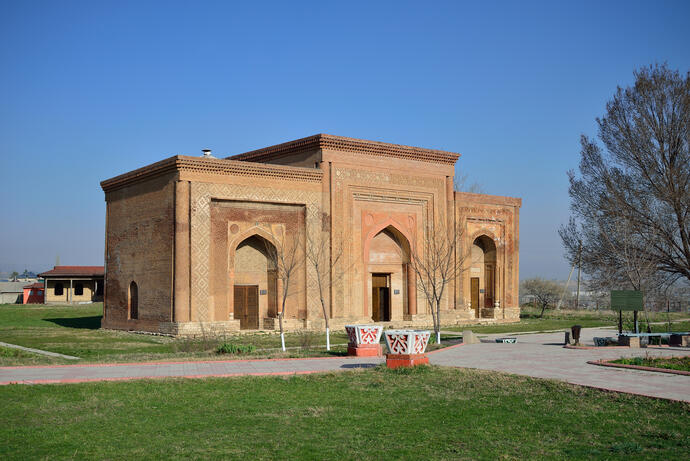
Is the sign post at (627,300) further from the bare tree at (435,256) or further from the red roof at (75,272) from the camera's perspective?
the red roof at (75,272)

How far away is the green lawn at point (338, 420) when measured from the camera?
21.5 ft

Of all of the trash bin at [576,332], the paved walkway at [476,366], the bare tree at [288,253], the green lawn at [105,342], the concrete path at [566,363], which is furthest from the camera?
the bare tree at [288,253]

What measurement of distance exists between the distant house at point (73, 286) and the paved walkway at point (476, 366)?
32267mm

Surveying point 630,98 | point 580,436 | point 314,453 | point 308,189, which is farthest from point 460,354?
point 630,98

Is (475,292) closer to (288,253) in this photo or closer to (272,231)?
(288,253)

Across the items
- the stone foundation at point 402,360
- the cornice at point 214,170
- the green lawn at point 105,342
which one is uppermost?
the cornice at point 214,170

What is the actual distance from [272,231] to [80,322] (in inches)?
429

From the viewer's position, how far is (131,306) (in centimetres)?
2477

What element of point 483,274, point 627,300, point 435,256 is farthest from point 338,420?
point 483,274

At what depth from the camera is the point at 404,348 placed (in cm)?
1188

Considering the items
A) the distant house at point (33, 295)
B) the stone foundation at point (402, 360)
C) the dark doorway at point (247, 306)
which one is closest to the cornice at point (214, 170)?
the dark doorway at point (247, 306)

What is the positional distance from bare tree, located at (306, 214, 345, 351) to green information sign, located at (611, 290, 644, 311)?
10216 mm

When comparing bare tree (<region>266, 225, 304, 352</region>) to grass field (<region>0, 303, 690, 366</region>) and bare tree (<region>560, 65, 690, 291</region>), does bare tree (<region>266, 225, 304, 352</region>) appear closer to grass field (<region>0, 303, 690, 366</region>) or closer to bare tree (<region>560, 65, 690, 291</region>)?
grass field (<region>0, 303, 690, 366</region>)

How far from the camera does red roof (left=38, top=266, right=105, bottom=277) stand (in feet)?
139
